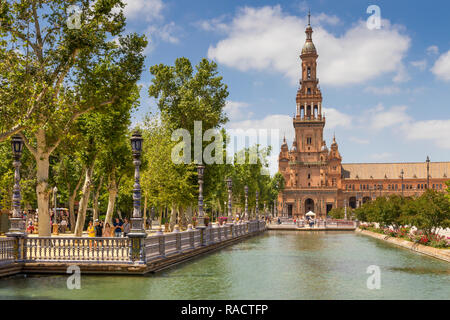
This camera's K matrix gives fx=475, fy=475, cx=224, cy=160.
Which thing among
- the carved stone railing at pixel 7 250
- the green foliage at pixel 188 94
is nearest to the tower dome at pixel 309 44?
the green foliage at pixel 188 94

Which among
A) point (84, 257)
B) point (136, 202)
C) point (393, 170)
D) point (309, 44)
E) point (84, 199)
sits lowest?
point (84, 257)

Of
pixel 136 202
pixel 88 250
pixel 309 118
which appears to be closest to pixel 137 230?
pixel 136 202

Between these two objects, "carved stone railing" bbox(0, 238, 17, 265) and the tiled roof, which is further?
the tiled roof

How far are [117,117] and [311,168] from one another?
377 feet

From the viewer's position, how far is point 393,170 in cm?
15588

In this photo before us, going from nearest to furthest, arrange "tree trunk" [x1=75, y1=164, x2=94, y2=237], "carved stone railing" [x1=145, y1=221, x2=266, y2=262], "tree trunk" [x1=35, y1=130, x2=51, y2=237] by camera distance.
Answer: "carved stone railing" [x1=145, y1=221, x2=266, y2=262]
"tree trunk" [x1=35, y1=130, x2=51, y2=237]
"tree trunk" [x1=75, y1=164, x2=94, y2=237]

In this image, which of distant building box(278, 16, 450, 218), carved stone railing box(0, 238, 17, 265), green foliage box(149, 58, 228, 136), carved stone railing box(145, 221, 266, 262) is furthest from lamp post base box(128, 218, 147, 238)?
distant building box(278, 16, 450, 218)

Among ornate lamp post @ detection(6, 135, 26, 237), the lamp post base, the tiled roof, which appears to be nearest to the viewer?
the lamp post base

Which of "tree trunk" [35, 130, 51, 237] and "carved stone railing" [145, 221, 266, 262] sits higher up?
"tree trunk" [35, 130, 51, 237]

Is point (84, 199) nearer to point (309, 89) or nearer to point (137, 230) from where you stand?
point (137, 230)

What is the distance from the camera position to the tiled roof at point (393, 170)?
6009 inches

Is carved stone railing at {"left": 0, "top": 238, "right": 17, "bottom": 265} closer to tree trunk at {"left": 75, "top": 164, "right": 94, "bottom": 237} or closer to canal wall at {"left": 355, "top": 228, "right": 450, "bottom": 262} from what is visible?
tree trunk at {"left": 75, "top": 164, "right": 94, "bottom": 237}

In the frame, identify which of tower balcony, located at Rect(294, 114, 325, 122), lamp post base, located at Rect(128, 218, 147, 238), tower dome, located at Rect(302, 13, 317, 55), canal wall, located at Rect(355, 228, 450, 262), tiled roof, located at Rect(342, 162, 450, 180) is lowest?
canal wall, located at Rect(355, 228, 450, 262)

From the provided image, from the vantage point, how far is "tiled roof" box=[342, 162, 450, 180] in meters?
153
